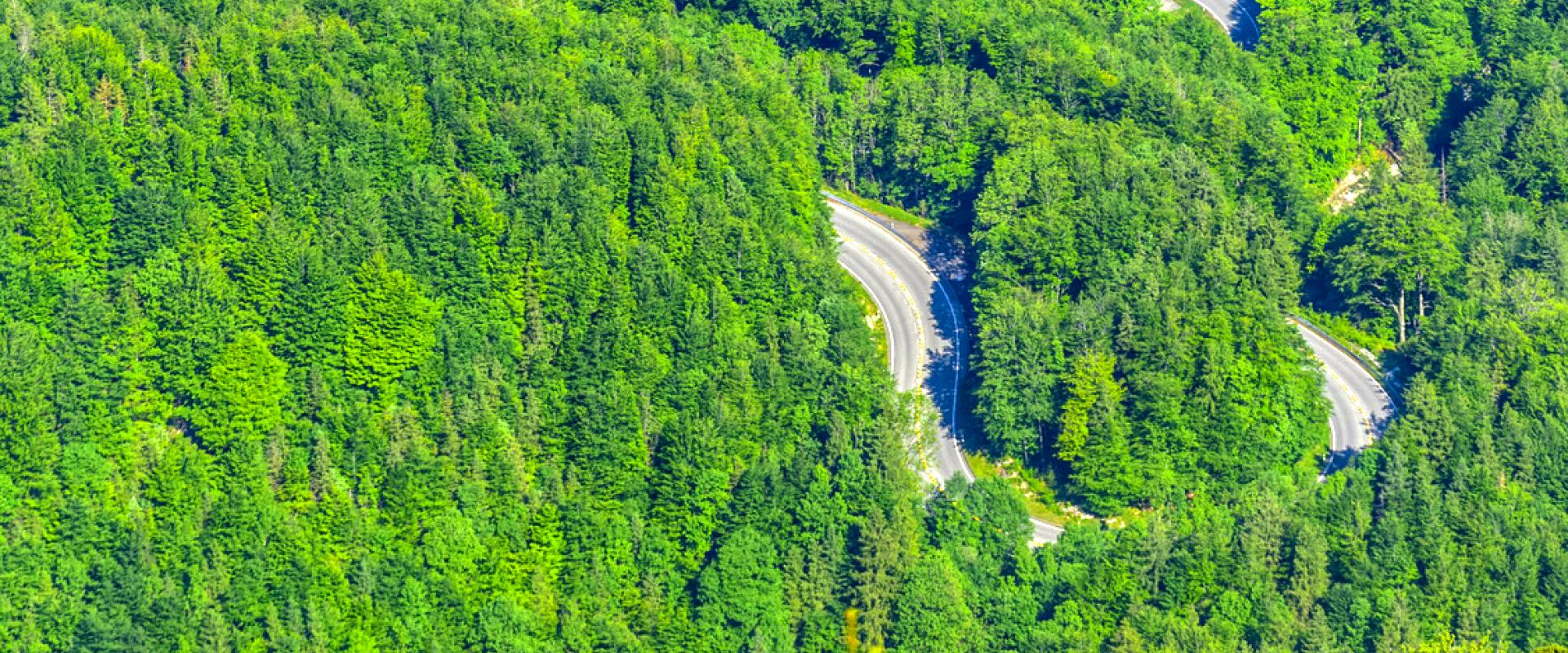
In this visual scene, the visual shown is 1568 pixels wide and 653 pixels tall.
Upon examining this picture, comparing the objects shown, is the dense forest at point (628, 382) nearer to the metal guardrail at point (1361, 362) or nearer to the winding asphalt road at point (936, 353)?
the metal guardrail at point (1361, 362)

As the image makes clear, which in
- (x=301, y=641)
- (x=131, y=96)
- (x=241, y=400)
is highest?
(x=131, y=96)

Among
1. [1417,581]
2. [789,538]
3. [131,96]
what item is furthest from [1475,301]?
[131,96]

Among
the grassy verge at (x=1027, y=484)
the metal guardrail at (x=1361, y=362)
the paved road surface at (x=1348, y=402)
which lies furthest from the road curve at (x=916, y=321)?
the metal guardrail at (x=1361, y=362)

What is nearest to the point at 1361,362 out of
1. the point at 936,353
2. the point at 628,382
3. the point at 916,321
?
the point at 936,353

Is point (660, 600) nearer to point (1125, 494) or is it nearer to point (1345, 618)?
point (1125, 494)

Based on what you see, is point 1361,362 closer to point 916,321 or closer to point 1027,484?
point 1027,484

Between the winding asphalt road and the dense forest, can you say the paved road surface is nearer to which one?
the winding asphalt road
